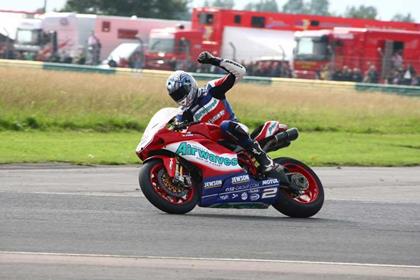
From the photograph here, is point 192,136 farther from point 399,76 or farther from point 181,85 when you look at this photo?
point 399,76

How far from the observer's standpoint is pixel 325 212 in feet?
39.3

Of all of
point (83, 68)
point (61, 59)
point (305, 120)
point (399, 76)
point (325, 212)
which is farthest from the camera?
point (61, 59)

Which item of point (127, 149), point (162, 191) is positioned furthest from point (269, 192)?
point (127, 149)

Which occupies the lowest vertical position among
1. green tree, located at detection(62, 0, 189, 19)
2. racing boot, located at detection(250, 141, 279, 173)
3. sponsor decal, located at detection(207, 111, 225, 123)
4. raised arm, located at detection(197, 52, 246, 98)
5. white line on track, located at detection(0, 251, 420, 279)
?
green tree, located at detection(62, 0, 189, 19)

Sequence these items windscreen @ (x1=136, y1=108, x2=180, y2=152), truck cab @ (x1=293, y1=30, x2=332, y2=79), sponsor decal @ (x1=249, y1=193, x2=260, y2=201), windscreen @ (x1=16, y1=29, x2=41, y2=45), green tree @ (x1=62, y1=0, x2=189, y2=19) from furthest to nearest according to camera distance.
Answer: green tree @ (x1=62, y1=0, x2=189, y2=19) → windscreen @ (x1=16, y1=29, x2=41, y2=45) → truck cab @ (x1=293, y1=30, x2=332, y2=79) → sponsor decal @ (x1=249, y1=193, x2=260, y2=201) → windscreen @ (x1=136, y1=108, x2=180, y2=152)

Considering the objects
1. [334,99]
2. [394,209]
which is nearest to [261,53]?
[334,99]

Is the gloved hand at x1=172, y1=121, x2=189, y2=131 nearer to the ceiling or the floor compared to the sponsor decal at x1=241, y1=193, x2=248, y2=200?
nearer to the ceiling

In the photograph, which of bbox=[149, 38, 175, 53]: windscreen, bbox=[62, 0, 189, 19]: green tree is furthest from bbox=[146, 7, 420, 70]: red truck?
bbox=[62, 0, 189, 19]: green tree

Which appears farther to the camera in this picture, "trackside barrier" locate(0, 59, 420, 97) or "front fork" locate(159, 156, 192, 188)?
"trackside barrier" locate(0, 59, 420, 97)

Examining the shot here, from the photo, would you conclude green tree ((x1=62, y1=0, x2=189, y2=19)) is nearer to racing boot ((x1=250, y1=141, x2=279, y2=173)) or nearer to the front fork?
racing boot ((x1=250, y1=141, x2=279, y2=173))

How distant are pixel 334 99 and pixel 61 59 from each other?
18445mm

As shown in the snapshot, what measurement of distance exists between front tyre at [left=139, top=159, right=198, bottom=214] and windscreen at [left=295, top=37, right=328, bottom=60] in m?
38.5

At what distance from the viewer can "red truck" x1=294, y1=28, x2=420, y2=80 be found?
48312 mm

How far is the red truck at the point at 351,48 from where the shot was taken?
48.3 m
